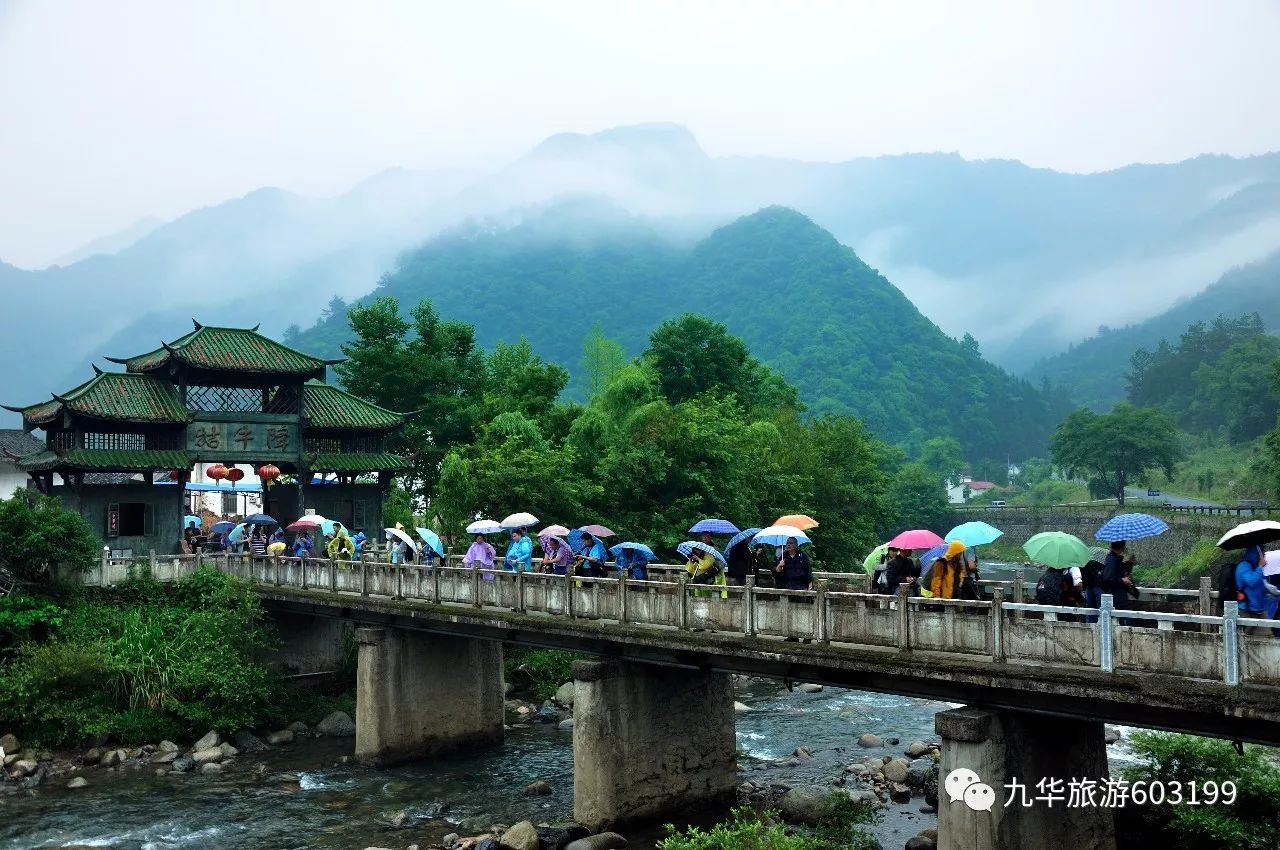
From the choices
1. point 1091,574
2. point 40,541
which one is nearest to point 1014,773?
point 1091,574

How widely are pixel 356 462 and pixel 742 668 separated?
27478 millimetres

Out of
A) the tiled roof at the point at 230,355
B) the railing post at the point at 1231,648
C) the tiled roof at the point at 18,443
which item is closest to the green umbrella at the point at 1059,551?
the railing post at the point at 1231,648

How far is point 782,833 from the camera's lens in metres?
18.8

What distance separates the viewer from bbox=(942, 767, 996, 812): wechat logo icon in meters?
16.3

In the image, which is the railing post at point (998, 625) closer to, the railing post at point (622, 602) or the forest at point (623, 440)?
the railing post at point (622, 602)

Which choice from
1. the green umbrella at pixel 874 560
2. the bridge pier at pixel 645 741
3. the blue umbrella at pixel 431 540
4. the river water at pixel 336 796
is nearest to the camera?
the green umbrella at pixel 874 560

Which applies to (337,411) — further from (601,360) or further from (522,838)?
(522,838)

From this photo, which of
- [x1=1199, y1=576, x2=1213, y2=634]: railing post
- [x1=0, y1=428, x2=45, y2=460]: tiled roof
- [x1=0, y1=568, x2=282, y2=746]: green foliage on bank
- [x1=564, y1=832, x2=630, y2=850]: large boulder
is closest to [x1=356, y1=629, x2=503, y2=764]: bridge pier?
[x1=0, y1=568, x2=282, y2=746]: green foliage on bank

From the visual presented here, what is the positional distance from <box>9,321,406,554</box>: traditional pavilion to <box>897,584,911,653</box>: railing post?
30.4 m

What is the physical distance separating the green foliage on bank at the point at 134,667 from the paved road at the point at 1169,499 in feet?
230

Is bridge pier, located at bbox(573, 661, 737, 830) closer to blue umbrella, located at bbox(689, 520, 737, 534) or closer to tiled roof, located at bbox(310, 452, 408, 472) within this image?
blue umbrella, located at bbox(689, 520, 737, 534)

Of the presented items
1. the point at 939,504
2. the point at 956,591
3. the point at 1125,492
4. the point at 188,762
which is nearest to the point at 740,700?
the point at 188,762

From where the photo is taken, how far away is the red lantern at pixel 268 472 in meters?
42.4

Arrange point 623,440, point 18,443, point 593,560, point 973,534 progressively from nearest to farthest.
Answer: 1. point 973,534
2. point 593,560
3. point 623,440
4. point 18,443
